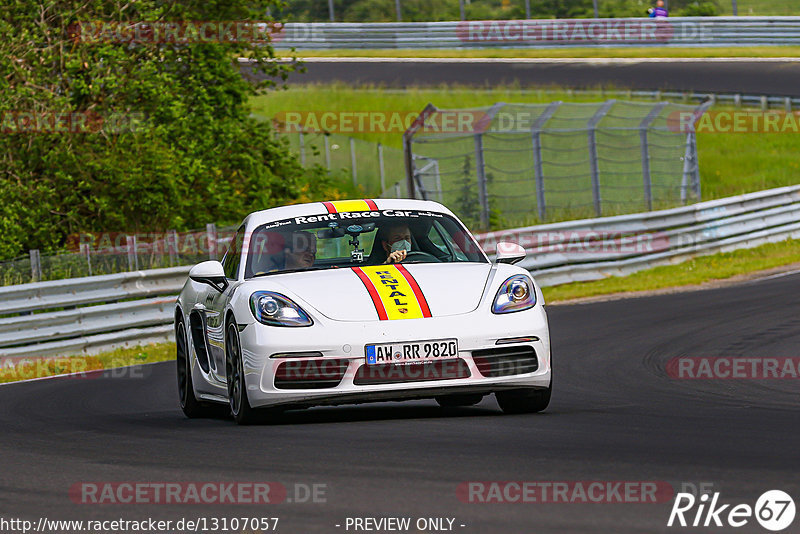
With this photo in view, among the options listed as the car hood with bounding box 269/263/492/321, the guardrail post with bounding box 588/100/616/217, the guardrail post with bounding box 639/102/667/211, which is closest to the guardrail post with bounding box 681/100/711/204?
the guardrail post with bounding box 639/102/667/211

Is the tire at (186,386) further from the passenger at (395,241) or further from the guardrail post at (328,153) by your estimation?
the guardrail post at (328,153)

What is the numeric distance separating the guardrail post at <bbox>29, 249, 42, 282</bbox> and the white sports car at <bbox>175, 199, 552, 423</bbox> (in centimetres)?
863

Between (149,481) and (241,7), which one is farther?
(241,7)

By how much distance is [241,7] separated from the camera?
79.7 ft

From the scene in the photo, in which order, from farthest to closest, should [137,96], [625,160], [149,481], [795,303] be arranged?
[625,160], [137,96], [795,303], [149,481]

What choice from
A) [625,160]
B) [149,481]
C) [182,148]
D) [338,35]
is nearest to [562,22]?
[338,35]

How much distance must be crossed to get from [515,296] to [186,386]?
287cm

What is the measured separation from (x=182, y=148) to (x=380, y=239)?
14459mm

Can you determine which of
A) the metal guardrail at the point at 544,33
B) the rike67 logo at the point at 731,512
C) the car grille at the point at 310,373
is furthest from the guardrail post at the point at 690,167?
the rike67 logo at the point at 731,512

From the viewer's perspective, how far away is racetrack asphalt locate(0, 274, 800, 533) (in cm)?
522

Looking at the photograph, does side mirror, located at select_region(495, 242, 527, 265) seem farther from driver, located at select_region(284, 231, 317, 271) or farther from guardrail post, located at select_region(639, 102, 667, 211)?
guardrail post, located at select_region(639, 102, 667, 211)

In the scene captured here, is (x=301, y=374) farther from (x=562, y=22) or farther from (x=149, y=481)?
(x=562, y=22)

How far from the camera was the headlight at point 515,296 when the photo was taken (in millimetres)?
8188

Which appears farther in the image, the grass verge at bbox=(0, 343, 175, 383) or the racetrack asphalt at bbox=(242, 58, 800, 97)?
the racetrack asphalt at bbox=(242, 58, 800, 97)
